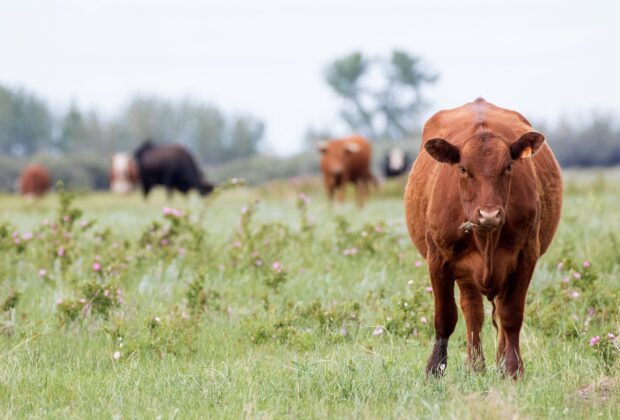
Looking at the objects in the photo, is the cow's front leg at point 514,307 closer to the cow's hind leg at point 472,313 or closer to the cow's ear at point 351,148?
Answer: the cow's hind leg at point 472,313

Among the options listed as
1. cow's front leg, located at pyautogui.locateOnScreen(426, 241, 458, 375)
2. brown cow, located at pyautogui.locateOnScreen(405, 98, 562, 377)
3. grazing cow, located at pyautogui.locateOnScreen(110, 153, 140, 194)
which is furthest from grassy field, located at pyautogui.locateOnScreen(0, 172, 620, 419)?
grazing cow, located at pyautogui.locateOnScreen(110, 153, 140, 194)

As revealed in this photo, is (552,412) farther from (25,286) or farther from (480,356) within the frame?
(25,286)

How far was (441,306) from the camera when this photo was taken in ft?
16.4

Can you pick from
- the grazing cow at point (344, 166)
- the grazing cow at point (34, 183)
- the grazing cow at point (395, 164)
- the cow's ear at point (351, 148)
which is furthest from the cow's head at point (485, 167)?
the grazing cow at point (395, 164)

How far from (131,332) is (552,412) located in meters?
3.15

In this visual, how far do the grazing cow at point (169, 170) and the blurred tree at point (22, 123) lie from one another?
3150 cm

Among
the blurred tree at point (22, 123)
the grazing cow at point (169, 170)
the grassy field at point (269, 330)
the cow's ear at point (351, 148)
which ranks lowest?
the grassy field at point (269, 330)

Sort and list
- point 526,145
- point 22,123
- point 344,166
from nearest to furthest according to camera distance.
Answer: point 526,145 → point 344,166 → point 22,123

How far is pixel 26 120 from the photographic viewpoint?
55.6 meters

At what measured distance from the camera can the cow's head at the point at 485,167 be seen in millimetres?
4242

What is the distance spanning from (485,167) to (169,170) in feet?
73.1

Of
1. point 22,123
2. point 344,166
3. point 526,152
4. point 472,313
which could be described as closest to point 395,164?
point 344,166

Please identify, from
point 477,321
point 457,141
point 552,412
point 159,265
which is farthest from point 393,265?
point 552,412

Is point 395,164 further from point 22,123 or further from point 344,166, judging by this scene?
point 22,123
